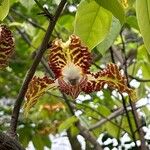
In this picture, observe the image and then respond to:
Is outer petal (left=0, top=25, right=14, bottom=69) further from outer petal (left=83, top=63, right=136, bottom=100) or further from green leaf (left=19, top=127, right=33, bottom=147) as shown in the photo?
green leaf (left=19, top=127, right=33, bottom=147)

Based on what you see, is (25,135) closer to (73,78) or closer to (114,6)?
(73,78)

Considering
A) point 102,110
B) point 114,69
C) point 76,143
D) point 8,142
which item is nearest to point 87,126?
point 102,110

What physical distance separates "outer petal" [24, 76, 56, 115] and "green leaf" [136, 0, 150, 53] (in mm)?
220

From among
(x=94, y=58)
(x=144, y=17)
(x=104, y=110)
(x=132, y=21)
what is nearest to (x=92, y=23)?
(x=144, y=17)

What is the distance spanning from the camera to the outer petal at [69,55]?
2.47 feet

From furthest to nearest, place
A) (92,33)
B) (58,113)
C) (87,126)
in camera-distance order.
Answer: (58,113) < (87,126) < (92,33)

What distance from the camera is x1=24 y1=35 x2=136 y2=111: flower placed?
763mm

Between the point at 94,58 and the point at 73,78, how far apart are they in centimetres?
81

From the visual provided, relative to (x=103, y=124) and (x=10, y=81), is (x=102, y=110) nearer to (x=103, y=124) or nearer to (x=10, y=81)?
(x=103, y=124)

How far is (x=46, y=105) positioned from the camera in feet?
7.82

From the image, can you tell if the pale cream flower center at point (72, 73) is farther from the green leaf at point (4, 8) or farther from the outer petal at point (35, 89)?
the green leaf at point (4, 8)

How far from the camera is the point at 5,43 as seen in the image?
721mm

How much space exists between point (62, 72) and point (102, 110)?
2.99ft

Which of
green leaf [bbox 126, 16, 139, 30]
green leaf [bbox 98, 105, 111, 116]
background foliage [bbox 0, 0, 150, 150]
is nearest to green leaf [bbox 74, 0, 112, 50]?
background foliage [bbox 0, 0, 150, 150]
